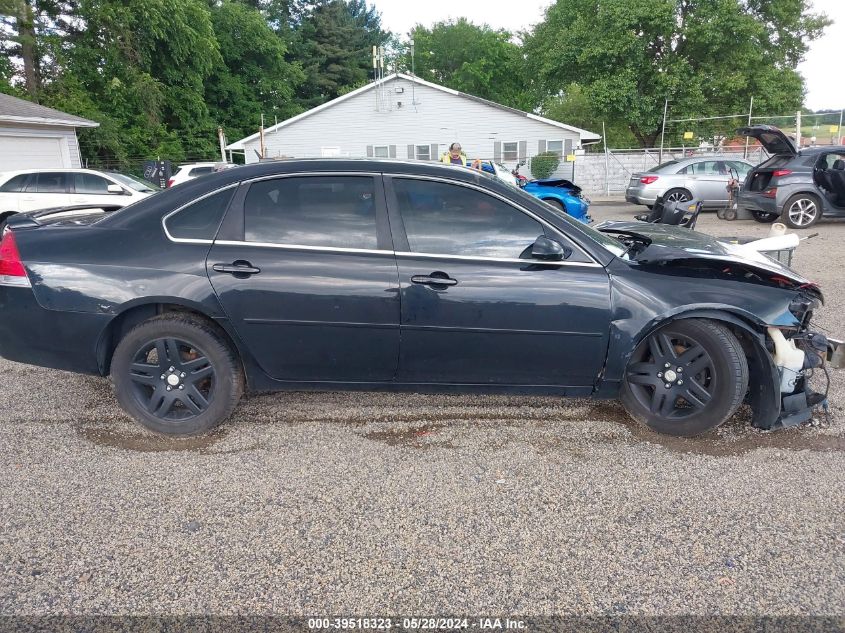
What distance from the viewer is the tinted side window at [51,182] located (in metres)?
12.2

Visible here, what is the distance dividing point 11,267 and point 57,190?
10600mm

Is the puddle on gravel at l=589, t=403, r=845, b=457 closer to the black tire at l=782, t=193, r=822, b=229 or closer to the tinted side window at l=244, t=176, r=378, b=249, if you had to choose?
the tinted side window at l=244, t=176, r=378, b=249

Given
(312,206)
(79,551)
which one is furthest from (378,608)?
(312,206)

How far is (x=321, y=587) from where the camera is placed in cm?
226

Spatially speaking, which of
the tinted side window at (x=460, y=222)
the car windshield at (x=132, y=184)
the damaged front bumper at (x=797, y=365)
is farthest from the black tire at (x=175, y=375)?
the car windshield at (x=132, y=184)

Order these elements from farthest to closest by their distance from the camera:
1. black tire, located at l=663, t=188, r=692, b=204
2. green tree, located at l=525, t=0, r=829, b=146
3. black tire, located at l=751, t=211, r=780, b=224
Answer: green tree, located at l=525, t=0, r=829, b=146
black tire, located at l=663, t=188, r=692, b=204
black tire, located at l=751, t=211, r=780, b=224

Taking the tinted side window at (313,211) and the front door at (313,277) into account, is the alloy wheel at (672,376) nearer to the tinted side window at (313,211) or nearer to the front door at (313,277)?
the front door at (313,277)

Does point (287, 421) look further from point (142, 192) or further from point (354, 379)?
point (142, 192)

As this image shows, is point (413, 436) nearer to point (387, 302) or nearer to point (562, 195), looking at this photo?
point (387, 302)

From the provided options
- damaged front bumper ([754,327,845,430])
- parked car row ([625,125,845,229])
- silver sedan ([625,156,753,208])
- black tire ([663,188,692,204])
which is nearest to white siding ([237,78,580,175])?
silver sedan ([625,156,753,208])

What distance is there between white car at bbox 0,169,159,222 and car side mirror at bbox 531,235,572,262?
36.6 ft

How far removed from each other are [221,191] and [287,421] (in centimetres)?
146

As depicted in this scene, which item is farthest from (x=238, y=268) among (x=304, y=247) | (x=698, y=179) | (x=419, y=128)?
(x=419, y=128)

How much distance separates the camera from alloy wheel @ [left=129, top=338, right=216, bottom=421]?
3375 millimetres
